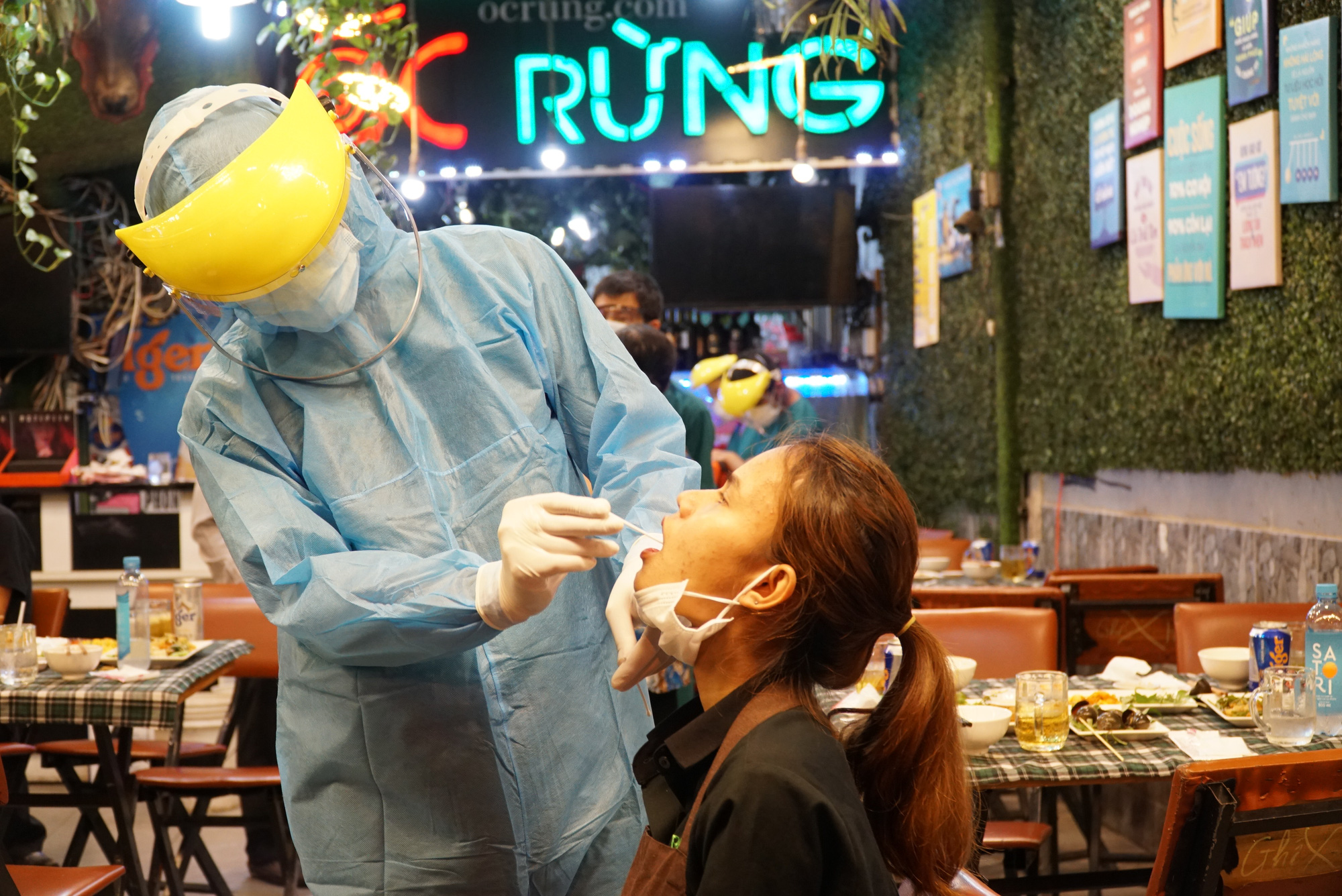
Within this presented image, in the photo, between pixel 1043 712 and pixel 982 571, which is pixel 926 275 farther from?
pixel 1043 712

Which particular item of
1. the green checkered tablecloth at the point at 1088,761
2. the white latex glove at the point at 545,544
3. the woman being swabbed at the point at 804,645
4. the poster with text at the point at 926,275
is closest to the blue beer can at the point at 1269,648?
the green checkered tablecloth at the point at 1088,761

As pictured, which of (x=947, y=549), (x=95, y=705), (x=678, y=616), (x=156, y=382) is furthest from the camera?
(x=156, y=382)

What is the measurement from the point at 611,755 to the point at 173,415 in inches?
292

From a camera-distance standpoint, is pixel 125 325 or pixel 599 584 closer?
pixel 599 584

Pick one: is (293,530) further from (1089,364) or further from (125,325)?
(125,325)

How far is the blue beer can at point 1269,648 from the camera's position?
2.60 meters

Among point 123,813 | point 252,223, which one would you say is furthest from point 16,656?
point 252,223

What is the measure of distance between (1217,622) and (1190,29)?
220 centimetres

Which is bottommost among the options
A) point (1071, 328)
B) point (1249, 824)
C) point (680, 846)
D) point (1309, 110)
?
point (1249, 824)

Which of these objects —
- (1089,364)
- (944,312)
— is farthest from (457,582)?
(944,312)

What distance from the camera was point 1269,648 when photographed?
2604 mm

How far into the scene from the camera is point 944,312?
7312mm

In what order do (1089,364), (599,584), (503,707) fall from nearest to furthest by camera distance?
1. (503,707)
2. (599,584)
3. (1089,364)

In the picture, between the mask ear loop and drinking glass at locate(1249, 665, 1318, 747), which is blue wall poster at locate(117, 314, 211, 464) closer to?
the mask ear loop
